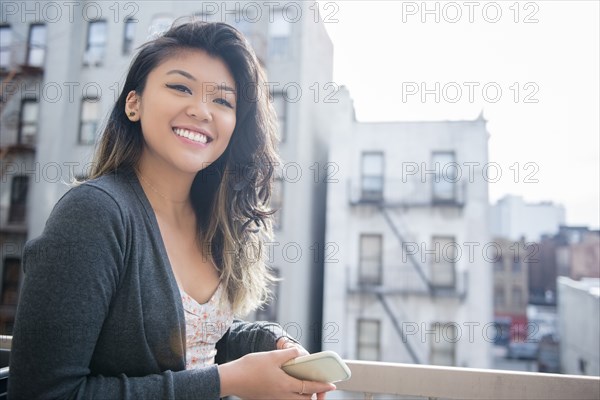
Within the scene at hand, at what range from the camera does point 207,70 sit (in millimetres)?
665

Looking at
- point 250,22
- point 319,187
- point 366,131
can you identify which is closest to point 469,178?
point 366,131

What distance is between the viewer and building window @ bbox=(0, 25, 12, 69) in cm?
215

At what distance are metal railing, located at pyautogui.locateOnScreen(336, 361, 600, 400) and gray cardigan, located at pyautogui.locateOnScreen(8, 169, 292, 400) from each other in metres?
0.40

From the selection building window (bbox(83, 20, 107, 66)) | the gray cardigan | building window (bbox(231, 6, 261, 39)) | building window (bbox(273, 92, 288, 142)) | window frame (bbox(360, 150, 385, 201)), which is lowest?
the gray cardigan

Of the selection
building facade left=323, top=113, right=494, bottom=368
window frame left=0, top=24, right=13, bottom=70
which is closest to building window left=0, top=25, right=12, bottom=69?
window frame left=0, top=24, right=13, bottom=70

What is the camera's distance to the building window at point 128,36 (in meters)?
2.00

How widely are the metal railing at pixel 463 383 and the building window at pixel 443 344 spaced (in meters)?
1.82

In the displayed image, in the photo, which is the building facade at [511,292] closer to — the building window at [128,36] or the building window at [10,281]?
the building window at [128,36]

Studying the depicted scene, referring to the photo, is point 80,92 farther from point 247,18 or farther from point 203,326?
point 203,326

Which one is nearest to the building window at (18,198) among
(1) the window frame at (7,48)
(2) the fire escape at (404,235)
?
(1) the window frame at (7,48)

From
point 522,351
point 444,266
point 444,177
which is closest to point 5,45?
point 444,177

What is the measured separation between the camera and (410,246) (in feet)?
8.50

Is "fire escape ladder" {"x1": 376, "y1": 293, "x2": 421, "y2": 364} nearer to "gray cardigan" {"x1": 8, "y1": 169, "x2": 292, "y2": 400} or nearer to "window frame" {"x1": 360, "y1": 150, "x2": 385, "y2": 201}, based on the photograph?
"window frame" {"x1": 360, "y1": 150, "x2": 385, "y2": 201}

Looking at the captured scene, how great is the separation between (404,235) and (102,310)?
92.7 inches
